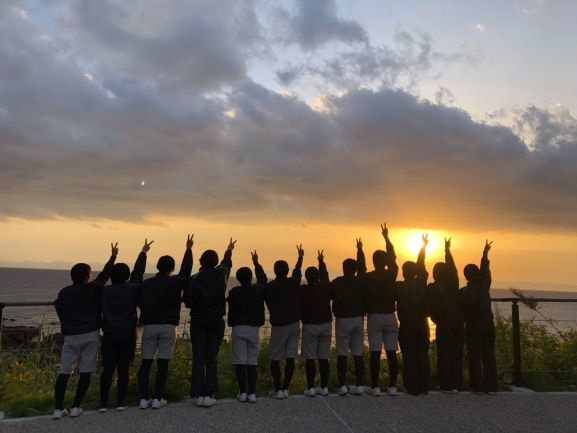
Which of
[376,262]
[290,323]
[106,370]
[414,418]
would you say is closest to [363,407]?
[414,418]

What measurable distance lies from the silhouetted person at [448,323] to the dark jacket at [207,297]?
126 inches

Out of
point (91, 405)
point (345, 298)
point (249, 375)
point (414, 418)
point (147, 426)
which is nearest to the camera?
point (147, 426)

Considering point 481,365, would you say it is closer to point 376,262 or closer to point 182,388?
point 376,262

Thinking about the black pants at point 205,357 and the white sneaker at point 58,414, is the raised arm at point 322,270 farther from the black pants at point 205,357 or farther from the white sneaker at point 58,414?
the white sneaker at point 58,414

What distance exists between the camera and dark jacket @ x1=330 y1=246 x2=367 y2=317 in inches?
Answer: 249

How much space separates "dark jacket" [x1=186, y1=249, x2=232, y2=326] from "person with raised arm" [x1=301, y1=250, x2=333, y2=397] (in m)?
1.21

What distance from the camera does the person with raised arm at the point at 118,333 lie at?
5359mm

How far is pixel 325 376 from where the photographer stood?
6195mm

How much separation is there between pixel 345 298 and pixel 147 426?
3.04m

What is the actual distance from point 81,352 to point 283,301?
8.60 feet

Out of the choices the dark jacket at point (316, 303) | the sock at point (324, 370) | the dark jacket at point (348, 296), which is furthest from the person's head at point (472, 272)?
the sock at point (324, 370)

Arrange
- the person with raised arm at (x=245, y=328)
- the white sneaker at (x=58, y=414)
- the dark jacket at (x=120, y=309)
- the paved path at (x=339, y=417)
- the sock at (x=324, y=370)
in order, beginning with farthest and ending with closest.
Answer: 1. the sock at (x=324, y=370)
2. the person with raised arm at (x=245, y=328)
3. the dark jacket at (x=120, y=309)
4. the white sneaker at (x=58, y=414)
5. the paved path at (x=339, y=417)

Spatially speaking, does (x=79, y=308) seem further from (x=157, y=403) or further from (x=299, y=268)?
(x=299, y=268)

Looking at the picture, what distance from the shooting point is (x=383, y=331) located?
21.2ft
